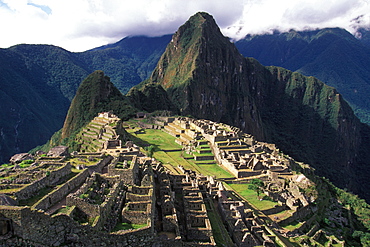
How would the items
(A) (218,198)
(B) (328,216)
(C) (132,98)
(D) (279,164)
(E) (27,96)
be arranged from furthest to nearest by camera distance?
(E) (27,96) < (C) (132,98) < (D) (279,164) < (B) (328,216) < (A) (218,198)

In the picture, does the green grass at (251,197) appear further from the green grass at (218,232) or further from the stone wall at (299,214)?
the green grass at (218,232)

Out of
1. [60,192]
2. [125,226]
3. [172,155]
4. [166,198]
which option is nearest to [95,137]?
[172,155]

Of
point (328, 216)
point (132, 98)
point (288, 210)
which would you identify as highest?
point (132, 98)

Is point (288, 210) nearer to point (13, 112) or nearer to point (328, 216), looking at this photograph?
point (328, 216)

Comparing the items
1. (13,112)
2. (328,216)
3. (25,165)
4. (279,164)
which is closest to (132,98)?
(13,112)

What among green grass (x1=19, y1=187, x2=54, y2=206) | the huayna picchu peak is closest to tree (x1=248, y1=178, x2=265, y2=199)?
the huayna picchu peak

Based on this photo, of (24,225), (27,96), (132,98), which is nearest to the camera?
(24,225)

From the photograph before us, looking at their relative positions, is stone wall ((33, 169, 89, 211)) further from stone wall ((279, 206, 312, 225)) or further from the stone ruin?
stone wall ((279, 206, 312, 225))

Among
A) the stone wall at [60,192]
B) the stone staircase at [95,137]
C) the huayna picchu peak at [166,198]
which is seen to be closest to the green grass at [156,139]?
the huayna picchu peak at [166,198]
